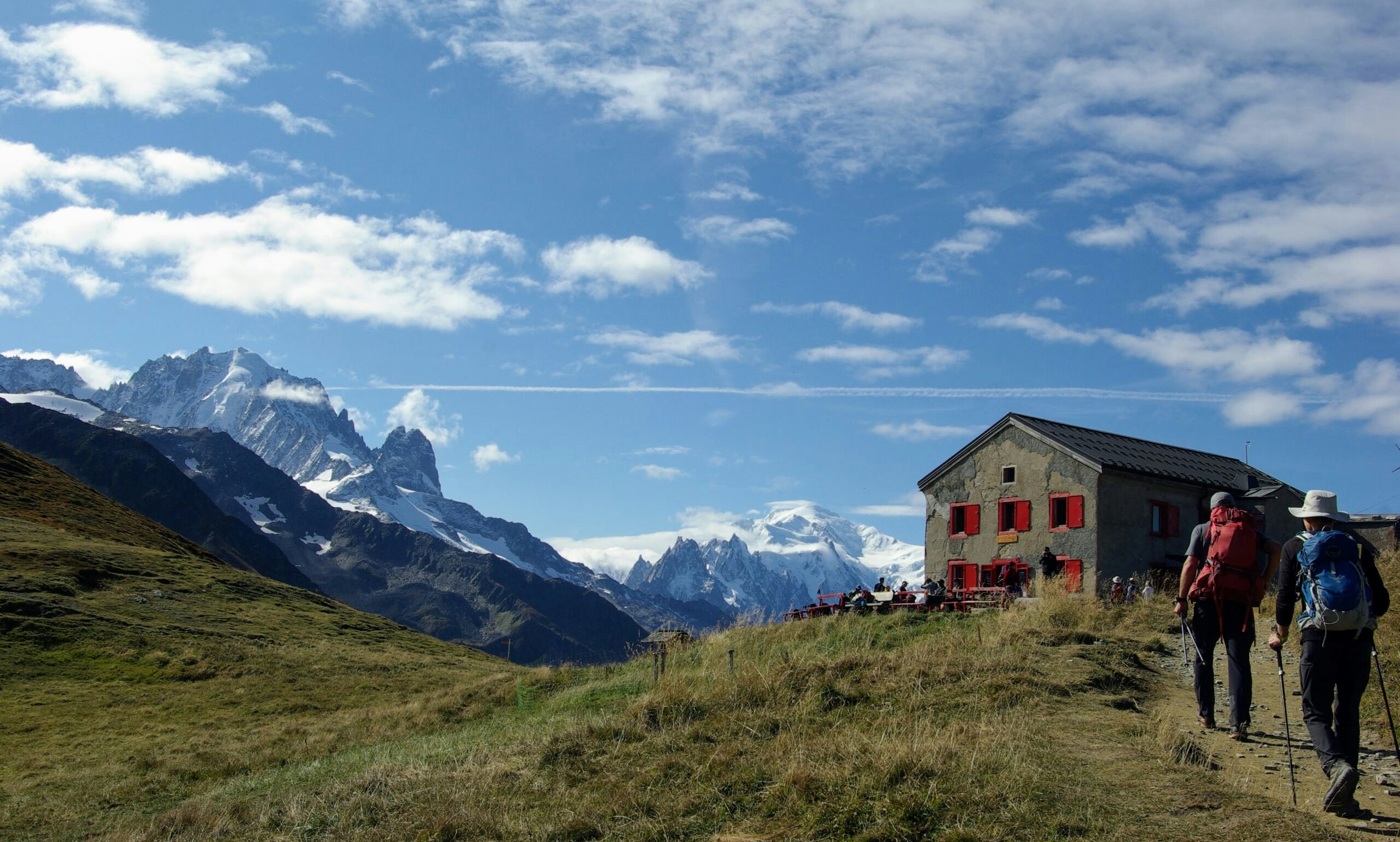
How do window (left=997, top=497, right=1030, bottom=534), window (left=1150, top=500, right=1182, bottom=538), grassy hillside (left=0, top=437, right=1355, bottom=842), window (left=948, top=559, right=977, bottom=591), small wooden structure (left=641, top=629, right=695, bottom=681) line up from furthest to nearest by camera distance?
window (left=948, top=559, right=977, bottom=591), window (left=997, top=497, right=1030, bottom=534), window (left=1150, top=500, right=1182, bottom=538), small wooden structure (left=641, top=629, right=695, bottom=681), grassy hillside (left=0, top=437, right=1355, bottom=842)

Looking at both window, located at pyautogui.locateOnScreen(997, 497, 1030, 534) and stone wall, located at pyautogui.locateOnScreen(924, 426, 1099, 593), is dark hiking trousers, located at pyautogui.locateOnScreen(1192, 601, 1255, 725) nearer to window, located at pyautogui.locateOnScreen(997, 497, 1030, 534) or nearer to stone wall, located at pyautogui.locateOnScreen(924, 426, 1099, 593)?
stone wall, located at pyautogui.locateOnScreen(924, 426, 1099, 593)

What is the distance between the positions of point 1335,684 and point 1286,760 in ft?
3.77

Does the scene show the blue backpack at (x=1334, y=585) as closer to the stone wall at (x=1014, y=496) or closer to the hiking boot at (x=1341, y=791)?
the hiking boot at (x=1341, y=791)

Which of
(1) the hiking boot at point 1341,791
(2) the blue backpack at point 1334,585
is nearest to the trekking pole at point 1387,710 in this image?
(2) the blue backpack at point 1334,585

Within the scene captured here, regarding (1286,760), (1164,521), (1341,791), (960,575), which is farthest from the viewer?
(960,575)

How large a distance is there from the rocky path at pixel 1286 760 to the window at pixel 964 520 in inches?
944

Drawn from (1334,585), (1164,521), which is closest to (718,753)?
(1334,585)

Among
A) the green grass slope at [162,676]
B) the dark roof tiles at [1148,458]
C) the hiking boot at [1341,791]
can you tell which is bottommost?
the green grass slope at [162,676]

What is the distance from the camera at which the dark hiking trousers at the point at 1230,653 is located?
9.44 metres

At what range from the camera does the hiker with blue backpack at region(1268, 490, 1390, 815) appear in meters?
7.57

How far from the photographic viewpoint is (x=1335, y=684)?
25.7ft

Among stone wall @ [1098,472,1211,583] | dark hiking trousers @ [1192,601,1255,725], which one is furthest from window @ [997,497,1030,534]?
dark hiking trousers @ [1192,601,1255,725]

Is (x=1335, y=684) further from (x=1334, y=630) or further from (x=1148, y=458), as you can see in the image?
(x=1148, y=458)

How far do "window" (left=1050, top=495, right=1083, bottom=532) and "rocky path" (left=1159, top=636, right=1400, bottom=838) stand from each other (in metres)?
20.5
